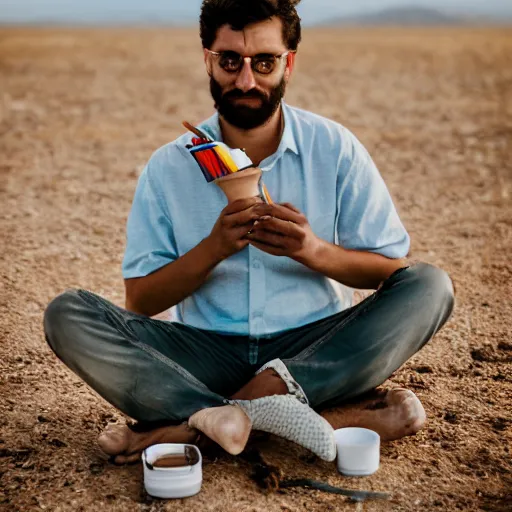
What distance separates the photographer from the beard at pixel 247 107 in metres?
3.35

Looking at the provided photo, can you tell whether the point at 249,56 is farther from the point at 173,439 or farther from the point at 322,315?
the point at 173,439

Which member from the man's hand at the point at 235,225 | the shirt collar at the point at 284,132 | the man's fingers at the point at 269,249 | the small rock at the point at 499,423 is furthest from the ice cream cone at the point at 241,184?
the small rock at the point at 499,423

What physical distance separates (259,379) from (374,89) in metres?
11.4

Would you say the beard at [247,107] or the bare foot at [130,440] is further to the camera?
the beard at [247,107]

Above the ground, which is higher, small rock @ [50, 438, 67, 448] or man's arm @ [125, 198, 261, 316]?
man's arm @ [125, 198, 261, 316]

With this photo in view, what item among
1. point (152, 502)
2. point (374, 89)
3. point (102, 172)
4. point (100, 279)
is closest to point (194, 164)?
point (152, 502)

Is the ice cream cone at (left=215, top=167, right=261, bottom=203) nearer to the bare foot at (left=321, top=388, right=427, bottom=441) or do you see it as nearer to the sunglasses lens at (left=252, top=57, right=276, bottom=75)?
the sunglasses lens at (left=252, top=57, right=276, bottom=75)

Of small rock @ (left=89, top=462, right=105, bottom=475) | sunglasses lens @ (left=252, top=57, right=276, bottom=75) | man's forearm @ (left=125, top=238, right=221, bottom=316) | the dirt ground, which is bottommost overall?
the dirt ground

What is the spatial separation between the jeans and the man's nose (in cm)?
87

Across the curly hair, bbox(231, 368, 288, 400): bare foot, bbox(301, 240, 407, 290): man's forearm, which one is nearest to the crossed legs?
bbox(231, 368, 288, 400): bare foot

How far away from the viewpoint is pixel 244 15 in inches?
131

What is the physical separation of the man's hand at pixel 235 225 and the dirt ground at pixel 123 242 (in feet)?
2.39

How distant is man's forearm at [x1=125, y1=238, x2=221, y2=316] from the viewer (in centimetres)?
318

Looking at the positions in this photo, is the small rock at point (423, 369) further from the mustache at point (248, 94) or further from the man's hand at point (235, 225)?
the mustache at point (248, 94)
